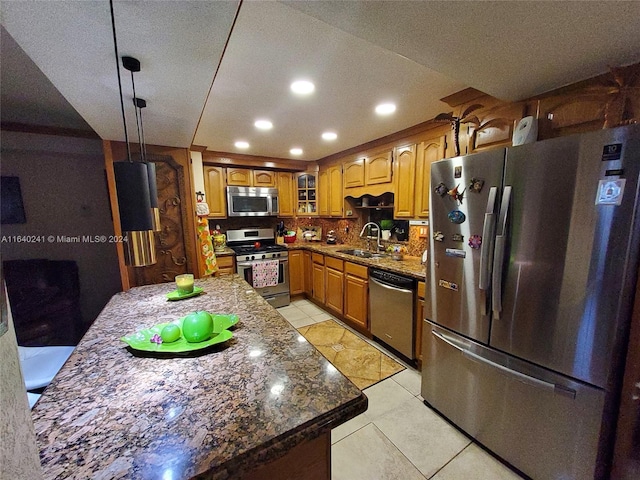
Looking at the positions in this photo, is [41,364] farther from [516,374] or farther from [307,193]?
[307,193]

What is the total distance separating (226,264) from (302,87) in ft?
8.09

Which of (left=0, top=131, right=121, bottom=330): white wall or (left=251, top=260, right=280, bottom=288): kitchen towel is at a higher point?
(left=0, top=131, right=121, bottom=330): white wall

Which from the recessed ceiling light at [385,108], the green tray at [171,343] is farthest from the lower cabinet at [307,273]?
the green tray at [171,343]

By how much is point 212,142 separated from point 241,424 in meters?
3.12

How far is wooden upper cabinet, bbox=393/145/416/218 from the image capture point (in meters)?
2.63

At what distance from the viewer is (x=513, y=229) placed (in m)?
1.33

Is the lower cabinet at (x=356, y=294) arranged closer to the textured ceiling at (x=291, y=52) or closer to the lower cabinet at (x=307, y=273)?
the lower cabinet at (x=307, y=273)

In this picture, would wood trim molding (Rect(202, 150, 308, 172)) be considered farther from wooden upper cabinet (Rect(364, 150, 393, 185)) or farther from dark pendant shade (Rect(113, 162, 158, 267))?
dark pendant shade (Rect(113, 162, 158, 267))

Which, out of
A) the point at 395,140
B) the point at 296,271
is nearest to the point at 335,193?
the point at 395,140

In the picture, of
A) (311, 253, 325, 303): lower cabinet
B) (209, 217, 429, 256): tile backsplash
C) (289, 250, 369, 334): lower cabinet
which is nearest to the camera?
(289, 250, 369, 334): lower cabinet

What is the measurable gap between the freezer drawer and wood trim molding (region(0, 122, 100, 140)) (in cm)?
362

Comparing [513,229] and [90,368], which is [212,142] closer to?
[90,368]

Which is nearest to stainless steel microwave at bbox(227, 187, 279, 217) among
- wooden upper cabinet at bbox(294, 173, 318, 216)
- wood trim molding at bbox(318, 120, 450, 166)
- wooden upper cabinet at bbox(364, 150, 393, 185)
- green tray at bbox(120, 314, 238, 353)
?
wooden upper cabinet at bbox(294, 173, 318, 216)

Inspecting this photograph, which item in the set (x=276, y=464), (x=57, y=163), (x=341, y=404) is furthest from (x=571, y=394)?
(x=57, y=163)
